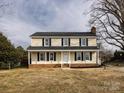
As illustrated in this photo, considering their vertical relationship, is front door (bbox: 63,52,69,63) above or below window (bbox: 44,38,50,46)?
below

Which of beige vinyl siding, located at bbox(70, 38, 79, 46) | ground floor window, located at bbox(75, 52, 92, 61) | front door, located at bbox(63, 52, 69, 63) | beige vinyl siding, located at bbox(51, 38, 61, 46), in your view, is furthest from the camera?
beige vinyl siding, located at bbox(70, 38, 79, 46)

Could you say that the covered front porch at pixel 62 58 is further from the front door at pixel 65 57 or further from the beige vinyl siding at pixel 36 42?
the beige vinyl siding at pixel 36 42

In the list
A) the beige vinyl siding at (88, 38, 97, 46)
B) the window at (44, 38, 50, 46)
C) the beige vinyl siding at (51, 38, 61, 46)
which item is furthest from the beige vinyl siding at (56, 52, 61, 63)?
the beige vinyl siding at (88, 38, 97, 46)

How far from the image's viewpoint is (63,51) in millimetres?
47375

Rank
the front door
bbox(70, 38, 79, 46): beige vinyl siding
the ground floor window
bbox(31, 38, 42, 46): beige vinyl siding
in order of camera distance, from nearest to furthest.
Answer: the ground floor window < the front door < bbox(31, 38, 42, 46): beige vinyl siding < bbox(70, 38, 79, 46): beige vinyl siding

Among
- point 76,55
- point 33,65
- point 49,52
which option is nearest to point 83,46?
point 76,55

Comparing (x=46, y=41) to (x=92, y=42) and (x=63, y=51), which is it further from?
(x=92, y=42)

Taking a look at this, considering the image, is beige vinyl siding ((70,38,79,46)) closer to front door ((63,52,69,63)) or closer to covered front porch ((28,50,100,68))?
covered front porch ((28,50,100,68))

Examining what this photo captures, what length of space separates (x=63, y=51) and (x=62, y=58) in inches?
52.5

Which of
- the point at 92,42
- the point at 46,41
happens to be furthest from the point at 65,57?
the point at 92,42

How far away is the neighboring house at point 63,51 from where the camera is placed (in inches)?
1868

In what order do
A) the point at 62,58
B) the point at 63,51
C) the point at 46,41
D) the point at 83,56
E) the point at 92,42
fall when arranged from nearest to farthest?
the point at 63,51
the point at 83,56
the point at 62,58
the point at 46,41
the point at 92,42

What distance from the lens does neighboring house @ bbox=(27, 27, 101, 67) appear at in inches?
1868

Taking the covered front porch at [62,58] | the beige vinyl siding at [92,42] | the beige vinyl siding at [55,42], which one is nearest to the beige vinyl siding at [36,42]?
the covered front porch at [62,58]
